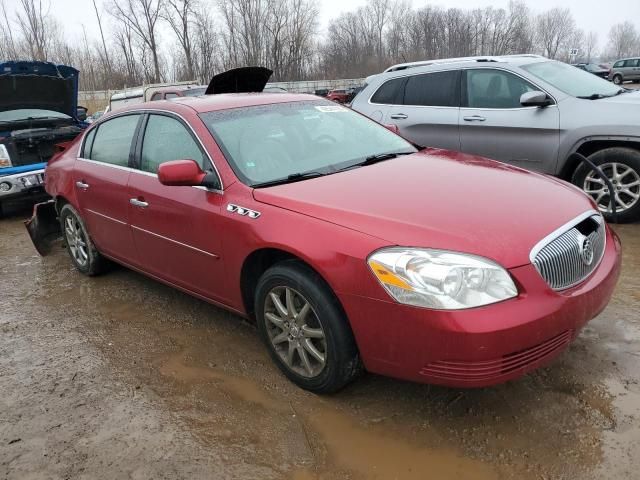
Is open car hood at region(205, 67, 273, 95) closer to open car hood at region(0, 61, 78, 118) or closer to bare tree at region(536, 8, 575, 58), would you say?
open car hood at region(0, 61, 78, 118)

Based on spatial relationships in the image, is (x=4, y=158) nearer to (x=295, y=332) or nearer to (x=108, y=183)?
(x=108, y=183)

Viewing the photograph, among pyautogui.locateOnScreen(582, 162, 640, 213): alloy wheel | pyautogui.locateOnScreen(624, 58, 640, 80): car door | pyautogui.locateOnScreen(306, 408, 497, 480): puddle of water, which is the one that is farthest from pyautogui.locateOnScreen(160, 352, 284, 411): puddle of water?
pyautogui.locateOnScreen(624, 58, 640, 80): car door

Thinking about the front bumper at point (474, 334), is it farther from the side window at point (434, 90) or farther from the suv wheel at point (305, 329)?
the side window at point (434, 90)

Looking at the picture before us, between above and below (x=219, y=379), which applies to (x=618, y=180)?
above

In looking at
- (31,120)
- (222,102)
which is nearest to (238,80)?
(222,102)

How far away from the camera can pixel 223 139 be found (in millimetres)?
3314

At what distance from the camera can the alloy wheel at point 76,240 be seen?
4934 mm

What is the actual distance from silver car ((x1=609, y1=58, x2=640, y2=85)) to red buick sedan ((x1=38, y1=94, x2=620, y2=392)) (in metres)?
39.7

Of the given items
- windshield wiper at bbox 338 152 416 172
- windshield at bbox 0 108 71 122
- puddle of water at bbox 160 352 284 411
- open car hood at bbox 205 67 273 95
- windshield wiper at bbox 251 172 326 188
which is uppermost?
open car hood at bbox 205 67 273 95

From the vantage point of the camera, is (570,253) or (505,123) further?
(505,123)

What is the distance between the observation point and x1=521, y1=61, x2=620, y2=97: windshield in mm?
5637

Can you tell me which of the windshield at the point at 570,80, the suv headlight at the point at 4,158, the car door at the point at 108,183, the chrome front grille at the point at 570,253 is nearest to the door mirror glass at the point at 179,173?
the car door at the point at 108,183

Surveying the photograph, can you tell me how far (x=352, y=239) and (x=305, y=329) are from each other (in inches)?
23.8

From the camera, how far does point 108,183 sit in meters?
4.16
